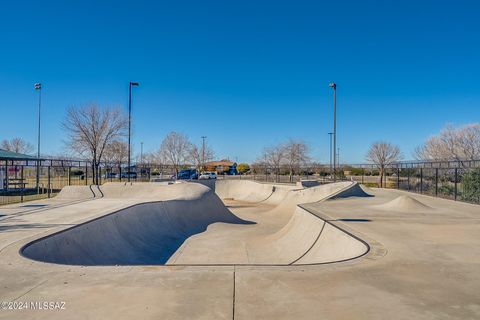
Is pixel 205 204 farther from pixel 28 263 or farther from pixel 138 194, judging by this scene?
pixel 28 263

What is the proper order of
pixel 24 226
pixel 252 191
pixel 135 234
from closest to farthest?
pixel 24 226 < pixel 135 234 < pixel 252 191

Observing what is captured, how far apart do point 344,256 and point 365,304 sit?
375 cm

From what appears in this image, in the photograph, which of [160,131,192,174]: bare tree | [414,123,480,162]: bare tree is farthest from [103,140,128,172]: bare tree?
[414,123,480,162]: bare tree

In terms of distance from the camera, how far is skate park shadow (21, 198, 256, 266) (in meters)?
7.92

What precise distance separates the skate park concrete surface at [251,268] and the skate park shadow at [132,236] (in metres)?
0.05

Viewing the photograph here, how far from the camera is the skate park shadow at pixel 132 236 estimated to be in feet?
26.0

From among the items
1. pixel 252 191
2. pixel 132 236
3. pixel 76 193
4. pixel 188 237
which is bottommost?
pixel 188 237

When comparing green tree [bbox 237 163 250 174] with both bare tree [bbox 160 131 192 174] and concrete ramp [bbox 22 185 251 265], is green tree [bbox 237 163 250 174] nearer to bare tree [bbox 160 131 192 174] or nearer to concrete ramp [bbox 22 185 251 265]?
bare tree [bbox 160 131 192 174]

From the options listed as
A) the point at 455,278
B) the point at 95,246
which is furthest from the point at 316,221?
the point at 95,246

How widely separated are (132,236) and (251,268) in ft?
26.0

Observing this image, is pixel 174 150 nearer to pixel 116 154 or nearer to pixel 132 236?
pixel 116 154

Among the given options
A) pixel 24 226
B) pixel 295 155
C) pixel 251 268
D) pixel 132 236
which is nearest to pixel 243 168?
pixel 295 155

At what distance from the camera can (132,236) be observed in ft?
40.2

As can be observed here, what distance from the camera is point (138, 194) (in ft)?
73.3
